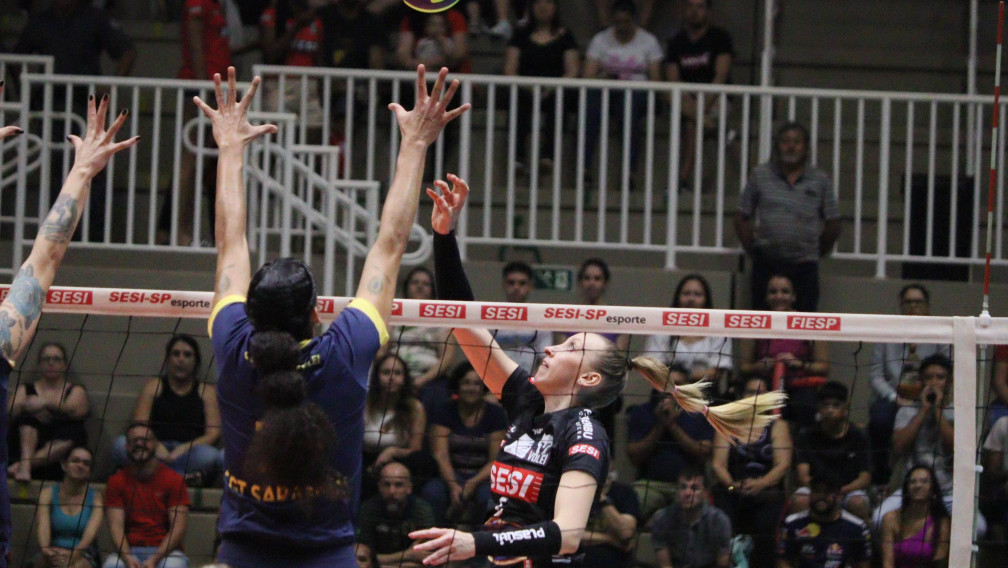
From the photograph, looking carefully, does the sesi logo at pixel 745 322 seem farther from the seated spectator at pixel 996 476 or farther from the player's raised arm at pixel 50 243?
the seated spectator at pixel 996 476

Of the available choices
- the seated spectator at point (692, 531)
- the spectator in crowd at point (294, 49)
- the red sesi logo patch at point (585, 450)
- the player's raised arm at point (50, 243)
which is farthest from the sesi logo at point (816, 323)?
the spectator in crowd at point (294, 49)

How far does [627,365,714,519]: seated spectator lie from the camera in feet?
23.9

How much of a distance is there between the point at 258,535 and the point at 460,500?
12.6 ft

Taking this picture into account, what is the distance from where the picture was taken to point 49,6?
10.2m

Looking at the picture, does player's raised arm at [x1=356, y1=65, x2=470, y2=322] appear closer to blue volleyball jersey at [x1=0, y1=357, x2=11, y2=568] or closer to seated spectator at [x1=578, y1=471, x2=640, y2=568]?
blue volleyball jersey at [x1=0, y1=357, x2=11, y2=568]

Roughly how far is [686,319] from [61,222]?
222 cm

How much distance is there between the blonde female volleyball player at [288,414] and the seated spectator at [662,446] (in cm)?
403

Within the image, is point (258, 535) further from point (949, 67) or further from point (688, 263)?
point (949, 67)

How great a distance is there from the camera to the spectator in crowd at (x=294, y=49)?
366 inches

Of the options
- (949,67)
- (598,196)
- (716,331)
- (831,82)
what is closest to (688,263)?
(598,196)

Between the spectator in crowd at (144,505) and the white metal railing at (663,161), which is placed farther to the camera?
the white metal railing at (663,161)

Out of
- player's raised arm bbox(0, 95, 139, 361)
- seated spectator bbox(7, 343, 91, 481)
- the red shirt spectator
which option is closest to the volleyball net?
player's raised arm bbox(0, 95, 139, 361)

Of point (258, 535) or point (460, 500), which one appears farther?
point (460, 500)

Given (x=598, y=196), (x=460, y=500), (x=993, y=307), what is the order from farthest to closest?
(x=598, y=196), (x=993, y=307), (x=460, y=500)
